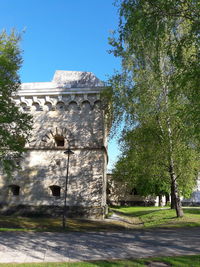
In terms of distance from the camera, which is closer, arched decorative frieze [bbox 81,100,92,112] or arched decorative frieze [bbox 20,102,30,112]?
arched decorative frieze [bbox 81,100,92,112]

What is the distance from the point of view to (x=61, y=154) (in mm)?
17422

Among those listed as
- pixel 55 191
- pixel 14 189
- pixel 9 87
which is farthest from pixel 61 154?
pixel 9 87

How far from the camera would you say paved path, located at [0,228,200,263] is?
22.1 feet

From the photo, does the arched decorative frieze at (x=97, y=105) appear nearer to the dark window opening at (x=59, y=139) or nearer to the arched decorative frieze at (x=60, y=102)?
the arched decorative frieze at (x=60, y=102)

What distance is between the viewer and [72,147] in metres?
17.3

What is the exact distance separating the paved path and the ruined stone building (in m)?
6.68

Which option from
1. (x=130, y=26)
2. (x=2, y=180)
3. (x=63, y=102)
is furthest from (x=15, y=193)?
(x=130, y=26)

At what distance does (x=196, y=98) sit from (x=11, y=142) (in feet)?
33.4

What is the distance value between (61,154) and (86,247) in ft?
33.3

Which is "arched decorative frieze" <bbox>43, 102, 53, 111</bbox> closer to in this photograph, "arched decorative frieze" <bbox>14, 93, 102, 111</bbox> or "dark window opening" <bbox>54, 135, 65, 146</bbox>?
"arched decorative frieze" <bbox>14, 93, 102, 111</bbox>

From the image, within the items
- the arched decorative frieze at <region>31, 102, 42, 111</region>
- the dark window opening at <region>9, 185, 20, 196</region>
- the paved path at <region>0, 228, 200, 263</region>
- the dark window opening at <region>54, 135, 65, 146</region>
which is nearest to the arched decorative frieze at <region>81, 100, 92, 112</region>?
the dark window opening at <region>54, 135, 65, 146</region>

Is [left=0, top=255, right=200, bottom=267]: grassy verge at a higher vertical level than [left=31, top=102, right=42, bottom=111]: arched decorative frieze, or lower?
lower

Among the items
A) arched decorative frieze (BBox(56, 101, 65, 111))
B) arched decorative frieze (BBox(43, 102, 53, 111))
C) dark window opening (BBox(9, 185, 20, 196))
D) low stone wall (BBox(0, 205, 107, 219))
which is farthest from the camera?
arched decorative frieze (BBox(43, 102, 53, 111))

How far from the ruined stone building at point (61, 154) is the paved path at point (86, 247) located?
21.9ft
